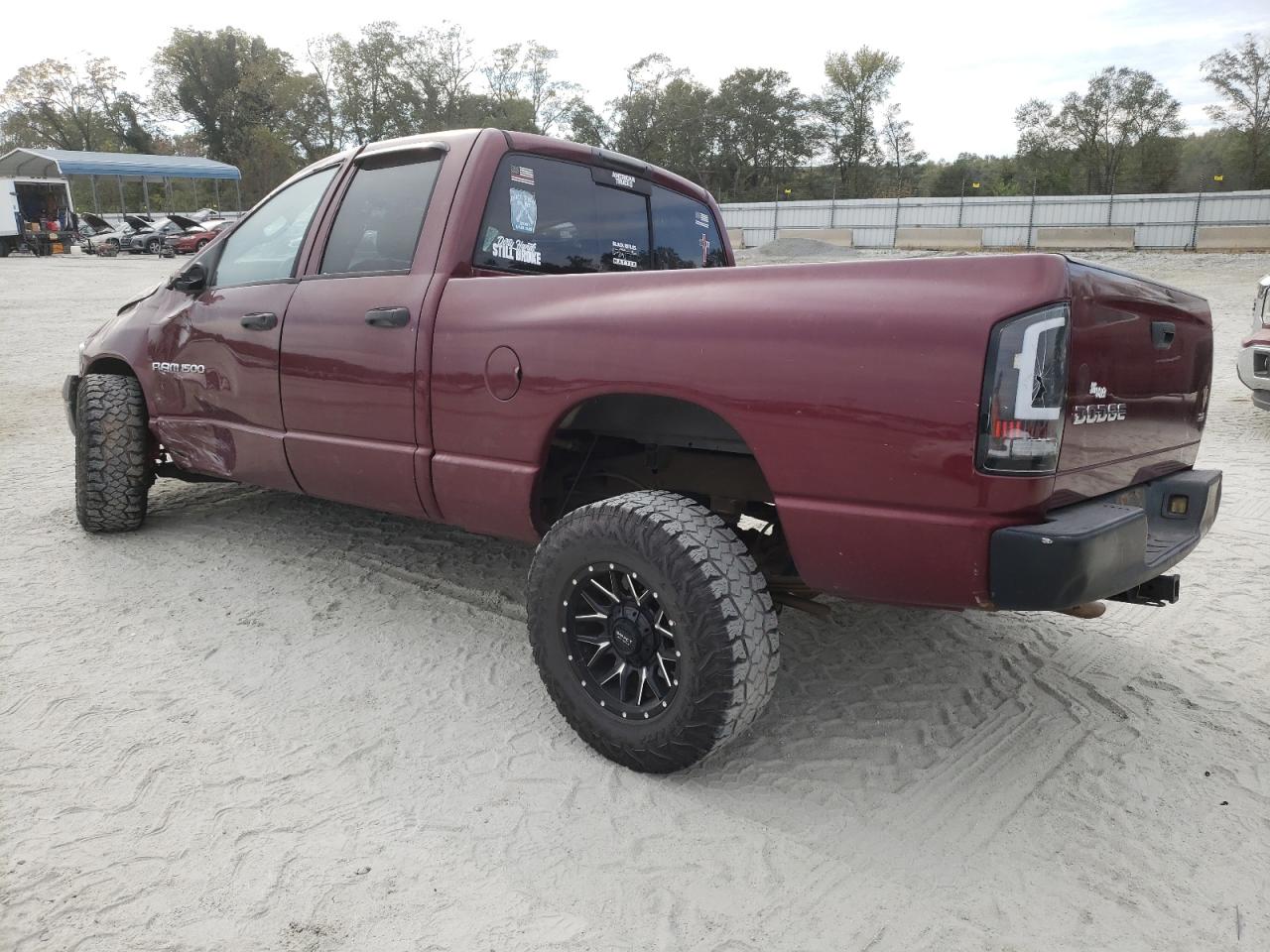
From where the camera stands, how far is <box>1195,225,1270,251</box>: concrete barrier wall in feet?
82.7

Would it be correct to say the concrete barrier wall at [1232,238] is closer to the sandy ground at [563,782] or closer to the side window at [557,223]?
the sandy ground at [563,782]

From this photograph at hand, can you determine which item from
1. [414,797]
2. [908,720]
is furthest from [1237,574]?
[414,797]

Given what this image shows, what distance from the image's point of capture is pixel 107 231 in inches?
1441

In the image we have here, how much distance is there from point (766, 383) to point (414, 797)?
1.53 metres

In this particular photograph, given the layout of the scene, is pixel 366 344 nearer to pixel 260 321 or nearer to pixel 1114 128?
pixel 260 321

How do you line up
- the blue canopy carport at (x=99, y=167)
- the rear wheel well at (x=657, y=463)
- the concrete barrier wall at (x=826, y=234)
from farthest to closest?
the blue canopy carport at (x=99, y=167)
the concrete barrier wall at (x=826, y=234)
the rear wheel well at (x=657, y=463)

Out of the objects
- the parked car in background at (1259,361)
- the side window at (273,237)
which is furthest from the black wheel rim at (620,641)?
the parked car in background at (1259,361)

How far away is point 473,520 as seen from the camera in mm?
3234

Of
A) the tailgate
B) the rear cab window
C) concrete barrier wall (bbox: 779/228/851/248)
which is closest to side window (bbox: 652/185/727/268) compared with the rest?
the rear cab window

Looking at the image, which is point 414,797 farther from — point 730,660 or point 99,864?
point 730,660

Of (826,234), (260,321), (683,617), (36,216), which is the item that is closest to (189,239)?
(36,216)

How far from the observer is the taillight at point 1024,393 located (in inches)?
80.4

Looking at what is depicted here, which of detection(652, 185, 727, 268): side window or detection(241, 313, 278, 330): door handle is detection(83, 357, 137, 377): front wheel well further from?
detection(652, 185, 727, 268): side window

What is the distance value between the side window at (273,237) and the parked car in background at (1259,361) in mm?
6685
